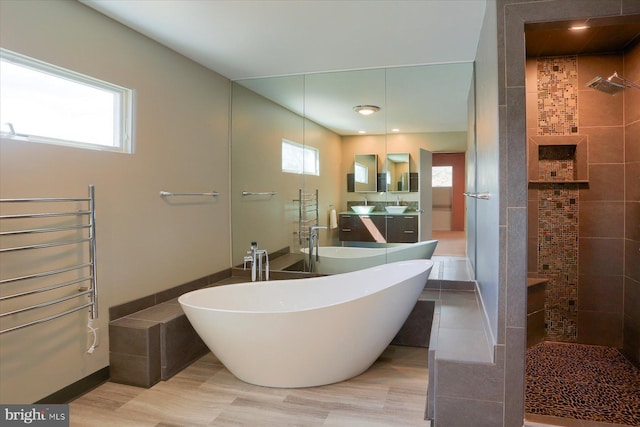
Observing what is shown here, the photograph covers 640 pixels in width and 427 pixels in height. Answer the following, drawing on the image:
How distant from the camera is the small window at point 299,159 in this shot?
→ 433 cm

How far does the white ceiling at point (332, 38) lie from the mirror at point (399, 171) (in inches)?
11.2

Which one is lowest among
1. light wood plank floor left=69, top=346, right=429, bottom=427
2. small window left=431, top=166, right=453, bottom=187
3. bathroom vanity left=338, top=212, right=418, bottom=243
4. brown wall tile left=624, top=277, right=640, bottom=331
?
light wood plank floor left=69, top=346, right=429, bottom=427

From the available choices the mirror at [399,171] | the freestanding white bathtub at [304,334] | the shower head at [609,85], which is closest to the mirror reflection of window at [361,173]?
the mirror at [399,171]

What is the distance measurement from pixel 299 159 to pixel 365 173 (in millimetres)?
702

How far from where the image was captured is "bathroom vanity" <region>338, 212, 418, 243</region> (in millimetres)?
4105

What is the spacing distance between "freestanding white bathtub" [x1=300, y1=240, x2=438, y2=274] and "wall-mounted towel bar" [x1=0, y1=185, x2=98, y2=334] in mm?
2106

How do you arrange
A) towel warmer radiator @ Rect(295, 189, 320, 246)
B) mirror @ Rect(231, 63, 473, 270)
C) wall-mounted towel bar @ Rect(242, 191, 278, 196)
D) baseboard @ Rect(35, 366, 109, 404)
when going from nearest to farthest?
baseboard @ Rect(35, 366, 109, 404) → mirror @ Rect(231, 63, 473, 270) → towel warmer radiator @ Rect(295, 189, 320, 246) → wall-mounted towel bar @ Rect(242, 191, 278, 196)

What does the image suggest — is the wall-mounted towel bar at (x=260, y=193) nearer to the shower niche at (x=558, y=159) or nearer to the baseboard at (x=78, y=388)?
the baseboard at (x=78, y=388)

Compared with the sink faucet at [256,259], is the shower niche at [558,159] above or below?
above

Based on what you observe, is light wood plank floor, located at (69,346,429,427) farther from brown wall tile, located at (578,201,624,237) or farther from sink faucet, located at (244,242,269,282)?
brown wall tile, located at (578,201,624,237)

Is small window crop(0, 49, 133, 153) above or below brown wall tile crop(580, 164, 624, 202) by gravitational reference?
above

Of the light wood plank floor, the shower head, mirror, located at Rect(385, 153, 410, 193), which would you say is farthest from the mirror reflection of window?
the shower head

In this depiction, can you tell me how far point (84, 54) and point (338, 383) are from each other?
2.80m

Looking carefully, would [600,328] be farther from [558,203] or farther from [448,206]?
[448,206]
